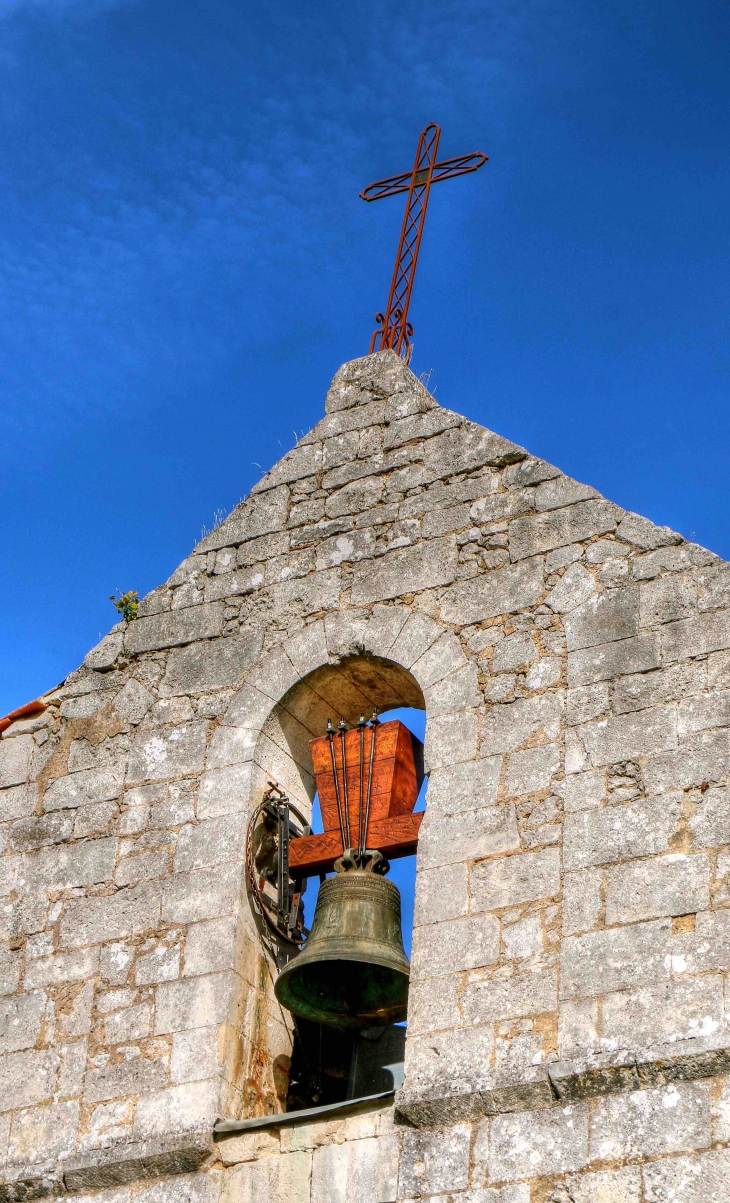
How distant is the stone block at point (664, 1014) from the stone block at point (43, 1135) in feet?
7.16

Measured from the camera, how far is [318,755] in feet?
25.3

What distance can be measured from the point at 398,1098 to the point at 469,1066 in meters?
0.27

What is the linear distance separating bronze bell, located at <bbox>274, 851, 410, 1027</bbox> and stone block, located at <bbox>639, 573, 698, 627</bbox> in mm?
1482

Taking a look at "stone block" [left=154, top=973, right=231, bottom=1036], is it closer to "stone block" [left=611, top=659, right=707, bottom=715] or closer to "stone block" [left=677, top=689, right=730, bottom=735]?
"stone block" [left=611, top=659, right=707, bottom=715]

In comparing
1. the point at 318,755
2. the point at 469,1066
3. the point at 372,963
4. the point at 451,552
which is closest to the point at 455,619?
the point at 451,552

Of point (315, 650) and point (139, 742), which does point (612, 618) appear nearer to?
point (315, 650)

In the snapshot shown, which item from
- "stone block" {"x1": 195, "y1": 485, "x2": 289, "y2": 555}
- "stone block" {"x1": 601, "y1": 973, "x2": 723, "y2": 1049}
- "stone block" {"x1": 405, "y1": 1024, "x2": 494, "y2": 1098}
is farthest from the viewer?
"stone block" {"x1": 195, "y1": 485, "x2": 289, "y2": 555}

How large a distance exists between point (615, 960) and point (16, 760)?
10.7 feet

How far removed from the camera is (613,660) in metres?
6.98

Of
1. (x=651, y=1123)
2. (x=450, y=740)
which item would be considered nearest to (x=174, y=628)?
(x=450, y=740)

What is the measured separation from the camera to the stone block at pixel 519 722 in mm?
6969

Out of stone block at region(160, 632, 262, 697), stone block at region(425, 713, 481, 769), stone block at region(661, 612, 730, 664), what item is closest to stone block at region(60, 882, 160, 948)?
stone block at region(160, 632, 262, 697)

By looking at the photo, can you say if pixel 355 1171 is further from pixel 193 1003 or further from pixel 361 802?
pixel 361 802

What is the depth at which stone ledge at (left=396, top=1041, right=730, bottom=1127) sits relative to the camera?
578 cm
